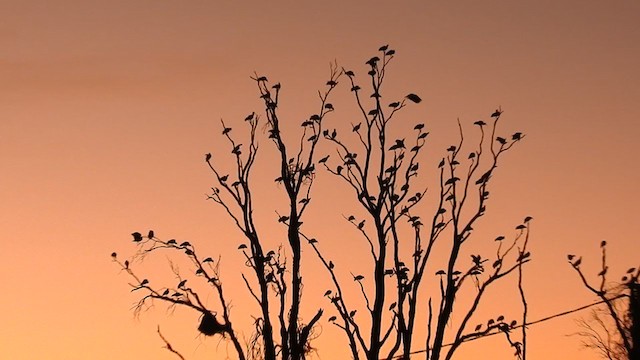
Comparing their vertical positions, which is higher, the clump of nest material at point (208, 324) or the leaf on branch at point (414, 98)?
the leaf on branch at point (414, 98)

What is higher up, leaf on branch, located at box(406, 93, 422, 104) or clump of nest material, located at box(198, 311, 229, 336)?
leaf on branch, located at box(406, 93, 422, 104)

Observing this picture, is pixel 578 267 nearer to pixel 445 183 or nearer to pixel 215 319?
pixel 445 183

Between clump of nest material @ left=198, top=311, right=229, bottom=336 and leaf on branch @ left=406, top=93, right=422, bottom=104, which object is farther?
clump of nest material @ left=198, top=311, right=229, bottom=336

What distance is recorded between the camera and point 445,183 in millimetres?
26156

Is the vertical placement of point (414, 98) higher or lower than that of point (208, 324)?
higher

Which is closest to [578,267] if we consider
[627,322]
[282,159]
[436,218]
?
[627,322]

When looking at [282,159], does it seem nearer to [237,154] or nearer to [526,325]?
[237,154]

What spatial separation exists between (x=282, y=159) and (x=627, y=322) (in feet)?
27.5

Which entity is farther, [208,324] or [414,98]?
[208,324]

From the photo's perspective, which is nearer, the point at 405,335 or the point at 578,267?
the point at 405,335

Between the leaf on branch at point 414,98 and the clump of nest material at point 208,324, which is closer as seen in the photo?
the leaf on branch at point 414,98

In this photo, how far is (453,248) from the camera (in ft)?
85.8

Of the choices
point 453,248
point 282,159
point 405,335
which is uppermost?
point 282,159

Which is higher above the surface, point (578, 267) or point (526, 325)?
point (578, 267)
